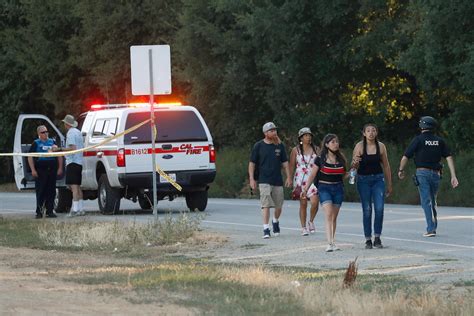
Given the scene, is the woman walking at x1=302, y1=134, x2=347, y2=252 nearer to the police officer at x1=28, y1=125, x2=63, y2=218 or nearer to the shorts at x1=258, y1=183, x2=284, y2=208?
the shorts at x1=258, y1=183, x2=284, y2=208

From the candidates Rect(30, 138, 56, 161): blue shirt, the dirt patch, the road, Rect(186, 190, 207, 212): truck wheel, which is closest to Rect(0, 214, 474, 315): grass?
the dirt patch

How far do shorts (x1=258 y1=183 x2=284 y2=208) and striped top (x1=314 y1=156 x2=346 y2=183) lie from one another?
2337mm

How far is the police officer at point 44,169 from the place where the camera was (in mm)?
26312

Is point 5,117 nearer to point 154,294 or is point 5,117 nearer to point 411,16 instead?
point 411,16

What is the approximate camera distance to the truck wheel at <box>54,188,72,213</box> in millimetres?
29172

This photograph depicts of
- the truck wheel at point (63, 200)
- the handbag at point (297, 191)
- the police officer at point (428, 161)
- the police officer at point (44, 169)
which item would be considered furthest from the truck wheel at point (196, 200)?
the police officer at point (428, 161)

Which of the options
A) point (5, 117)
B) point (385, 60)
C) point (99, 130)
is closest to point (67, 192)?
point (99, 130)

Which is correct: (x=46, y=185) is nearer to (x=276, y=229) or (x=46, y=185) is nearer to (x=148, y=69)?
(x=148, y=69)

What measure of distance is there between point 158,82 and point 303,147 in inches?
97.2

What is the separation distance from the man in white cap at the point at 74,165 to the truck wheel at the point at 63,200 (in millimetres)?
1647

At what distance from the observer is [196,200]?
91.4 feet

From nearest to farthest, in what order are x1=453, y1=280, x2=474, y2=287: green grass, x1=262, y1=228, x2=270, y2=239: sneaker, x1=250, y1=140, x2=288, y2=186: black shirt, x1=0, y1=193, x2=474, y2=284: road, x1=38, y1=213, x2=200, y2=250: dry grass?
1. x1=453, y1=280, x2=474, y2=287: green grass
2. x1=0, y1=193, x2=474, y2=284: road
3. x1=38, y1=213, x2=200, y2=250: dry grass
4. x1=262, y1=228, x2=270, y2=239: sneaker
5. x1=250, y1=140, x2=288, y2=186: black shirt

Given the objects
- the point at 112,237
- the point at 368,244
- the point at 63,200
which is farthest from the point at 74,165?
the point at 368,244

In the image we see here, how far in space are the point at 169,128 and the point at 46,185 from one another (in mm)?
2710
